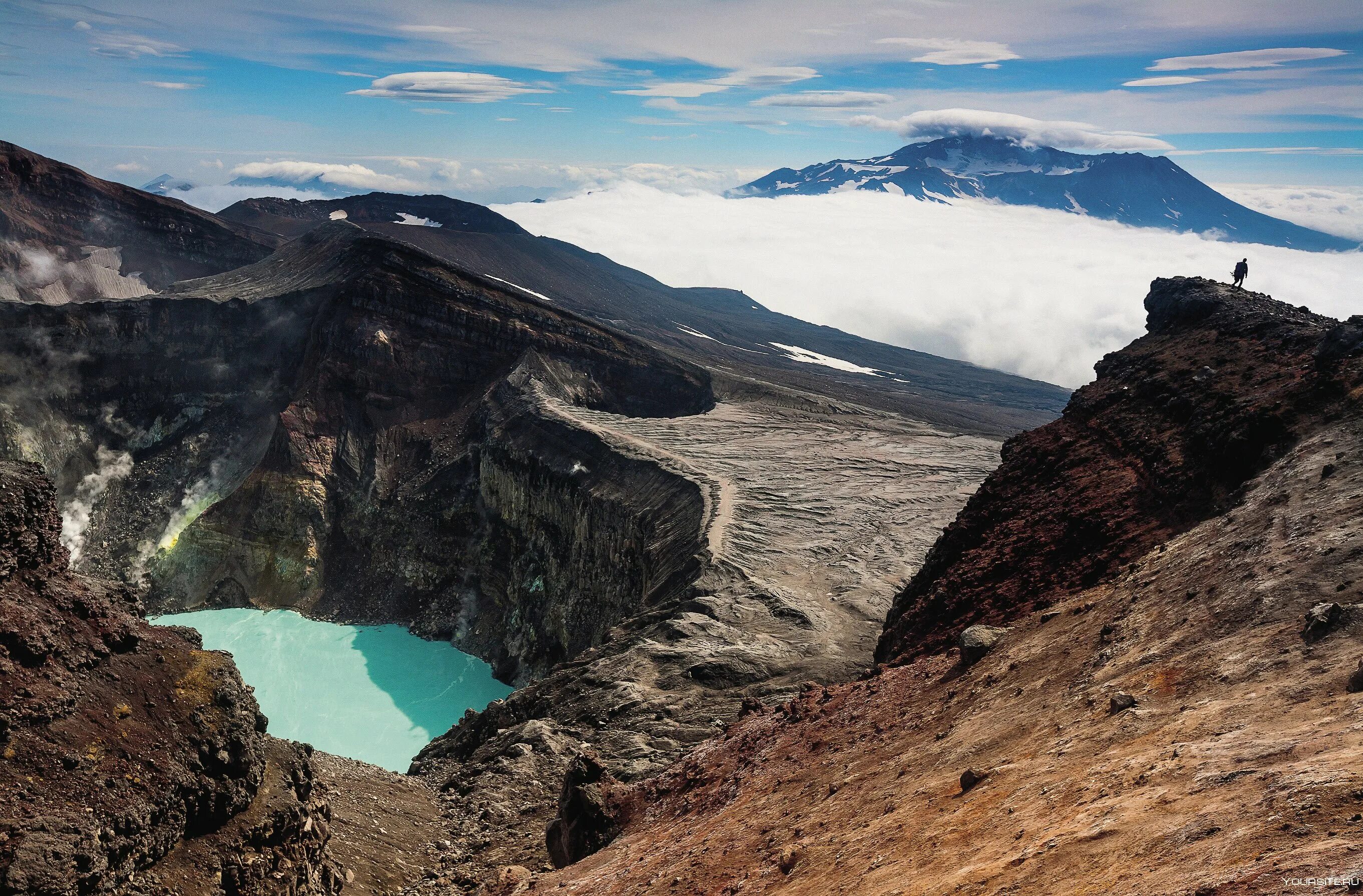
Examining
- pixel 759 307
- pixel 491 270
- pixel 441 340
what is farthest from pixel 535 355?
pixel 759 307

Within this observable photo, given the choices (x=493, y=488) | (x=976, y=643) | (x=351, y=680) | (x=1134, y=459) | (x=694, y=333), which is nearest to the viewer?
(x=976, y=643)

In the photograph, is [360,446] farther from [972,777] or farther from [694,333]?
[972,777]

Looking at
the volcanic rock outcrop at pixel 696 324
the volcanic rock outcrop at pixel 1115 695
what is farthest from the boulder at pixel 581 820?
the volcanic rock outcrop at pixel 696 324

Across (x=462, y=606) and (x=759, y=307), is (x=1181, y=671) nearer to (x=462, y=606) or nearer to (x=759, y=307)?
(x=462, y=606)

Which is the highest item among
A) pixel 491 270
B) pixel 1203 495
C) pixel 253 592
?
pixel 491 270

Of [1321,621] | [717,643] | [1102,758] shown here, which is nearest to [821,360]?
[717,643]

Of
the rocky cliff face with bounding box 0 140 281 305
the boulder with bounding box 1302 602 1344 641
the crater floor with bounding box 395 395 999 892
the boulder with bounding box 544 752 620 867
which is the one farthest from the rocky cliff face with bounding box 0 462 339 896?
the rocky cliff face with bounding box 0 140 281 305
